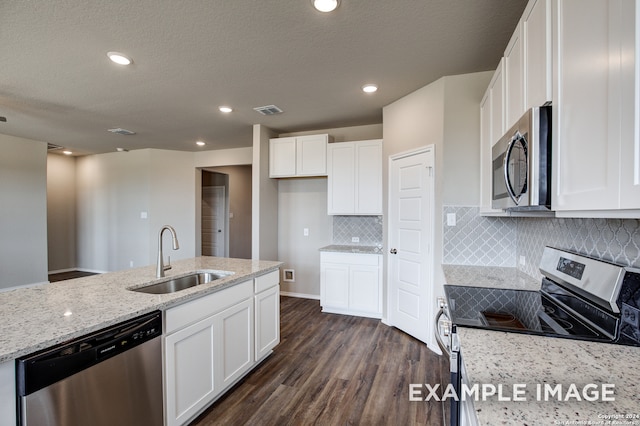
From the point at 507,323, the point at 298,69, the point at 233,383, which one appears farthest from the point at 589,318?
the point at 298,69

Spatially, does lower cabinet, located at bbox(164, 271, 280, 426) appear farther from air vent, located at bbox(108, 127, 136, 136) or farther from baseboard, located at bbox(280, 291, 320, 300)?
air vent, located at bbox(108, 127, 136, 136)

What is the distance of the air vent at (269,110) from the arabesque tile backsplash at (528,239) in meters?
2.31

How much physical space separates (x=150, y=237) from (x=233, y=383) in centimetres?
457

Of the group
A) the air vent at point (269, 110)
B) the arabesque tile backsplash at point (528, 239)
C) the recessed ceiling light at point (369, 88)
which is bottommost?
the arabesque tile backsplash at point (528, 239)

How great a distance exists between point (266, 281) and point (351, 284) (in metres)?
1.54

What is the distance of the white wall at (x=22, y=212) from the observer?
470cm

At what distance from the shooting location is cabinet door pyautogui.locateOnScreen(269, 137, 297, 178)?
4.26m

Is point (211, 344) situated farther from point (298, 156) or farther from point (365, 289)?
point (298, 156)

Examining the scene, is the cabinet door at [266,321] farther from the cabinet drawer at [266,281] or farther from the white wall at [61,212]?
the white wall at [61,212]

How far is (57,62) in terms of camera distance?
2430 millimetres

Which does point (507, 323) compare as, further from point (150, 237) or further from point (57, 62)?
point (150, 237)

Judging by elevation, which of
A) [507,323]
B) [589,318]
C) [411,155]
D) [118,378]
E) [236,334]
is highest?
[411,155]

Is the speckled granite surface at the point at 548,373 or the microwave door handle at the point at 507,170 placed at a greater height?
the microwave door handle at the point at 507,170

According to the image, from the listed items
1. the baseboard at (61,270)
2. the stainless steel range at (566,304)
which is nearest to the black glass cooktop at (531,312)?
the stainless steel range at (566,304)
